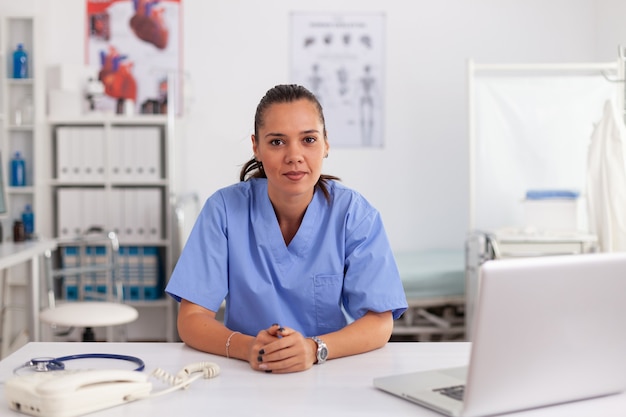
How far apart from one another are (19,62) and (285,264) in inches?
127

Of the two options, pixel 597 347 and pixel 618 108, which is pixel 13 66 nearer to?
pixel 618 108

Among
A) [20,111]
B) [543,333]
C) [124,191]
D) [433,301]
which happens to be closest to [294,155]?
[543,333]

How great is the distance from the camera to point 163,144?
4.54 m

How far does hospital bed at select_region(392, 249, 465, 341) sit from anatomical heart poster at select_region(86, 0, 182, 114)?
181 centimetres

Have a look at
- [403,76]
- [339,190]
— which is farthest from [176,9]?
[339,190]

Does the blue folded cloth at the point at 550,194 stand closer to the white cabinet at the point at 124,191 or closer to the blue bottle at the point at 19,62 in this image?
the white cabinet at the point at 124,191

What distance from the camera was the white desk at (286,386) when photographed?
1.27 m

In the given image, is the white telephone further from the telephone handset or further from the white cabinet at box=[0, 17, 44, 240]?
the white cabinet at box=[0, 17, 44, 240]

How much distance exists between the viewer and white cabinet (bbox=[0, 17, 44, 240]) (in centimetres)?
451

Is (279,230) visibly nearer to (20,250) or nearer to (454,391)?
(454,391)

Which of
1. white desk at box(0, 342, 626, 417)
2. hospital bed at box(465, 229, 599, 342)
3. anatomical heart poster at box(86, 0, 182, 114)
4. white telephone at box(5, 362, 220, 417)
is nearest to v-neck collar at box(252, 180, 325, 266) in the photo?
white desk at box(0, 342, 626, 417)

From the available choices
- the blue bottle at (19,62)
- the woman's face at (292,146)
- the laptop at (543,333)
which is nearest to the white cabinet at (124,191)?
the blue bottle at (19,62)

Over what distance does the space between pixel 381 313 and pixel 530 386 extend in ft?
2.02

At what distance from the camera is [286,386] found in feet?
4.66
